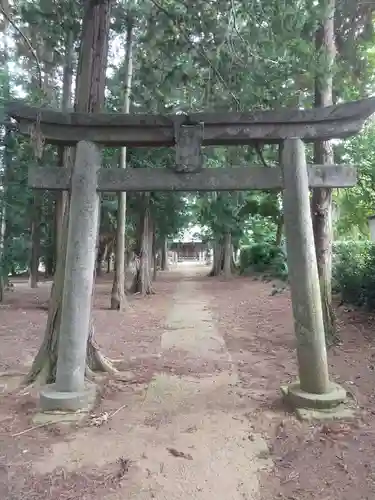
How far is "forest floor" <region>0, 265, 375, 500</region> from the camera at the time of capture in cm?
358

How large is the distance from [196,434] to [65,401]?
153 cm

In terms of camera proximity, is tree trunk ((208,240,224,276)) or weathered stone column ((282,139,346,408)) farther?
tree trunk ((208,240,224,276))

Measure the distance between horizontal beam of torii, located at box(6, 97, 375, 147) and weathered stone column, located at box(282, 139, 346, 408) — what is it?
239 millimetres

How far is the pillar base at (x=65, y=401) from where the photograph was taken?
5.03 m

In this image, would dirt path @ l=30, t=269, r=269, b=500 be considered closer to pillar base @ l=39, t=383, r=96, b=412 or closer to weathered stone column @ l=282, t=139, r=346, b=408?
pillar base @ l=39, t=383, r=96, b=412

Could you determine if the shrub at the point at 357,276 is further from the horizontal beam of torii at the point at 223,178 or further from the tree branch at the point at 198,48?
the tree branch at the point at 198,48

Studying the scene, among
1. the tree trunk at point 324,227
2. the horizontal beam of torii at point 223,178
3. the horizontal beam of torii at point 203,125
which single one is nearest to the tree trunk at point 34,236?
the tree trunk at point 324,227

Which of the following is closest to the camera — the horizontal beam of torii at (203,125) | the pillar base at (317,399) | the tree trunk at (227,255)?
the pillar base at (317,399)

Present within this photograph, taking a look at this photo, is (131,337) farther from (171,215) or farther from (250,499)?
(171,215)

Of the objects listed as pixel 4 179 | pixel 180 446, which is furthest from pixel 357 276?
pixel 4 179

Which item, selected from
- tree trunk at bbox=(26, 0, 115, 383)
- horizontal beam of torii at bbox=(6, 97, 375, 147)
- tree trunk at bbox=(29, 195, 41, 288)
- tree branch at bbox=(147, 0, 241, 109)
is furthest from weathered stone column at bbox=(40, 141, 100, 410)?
tree trunk at bbox=(29, 195, 41, 288)

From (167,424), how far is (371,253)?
6.80 m

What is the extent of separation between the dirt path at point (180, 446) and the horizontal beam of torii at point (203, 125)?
3.24 meters

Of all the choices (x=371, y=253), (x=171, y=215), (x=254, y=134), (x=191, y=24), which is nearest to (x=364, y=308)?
(x=371, y=253)
